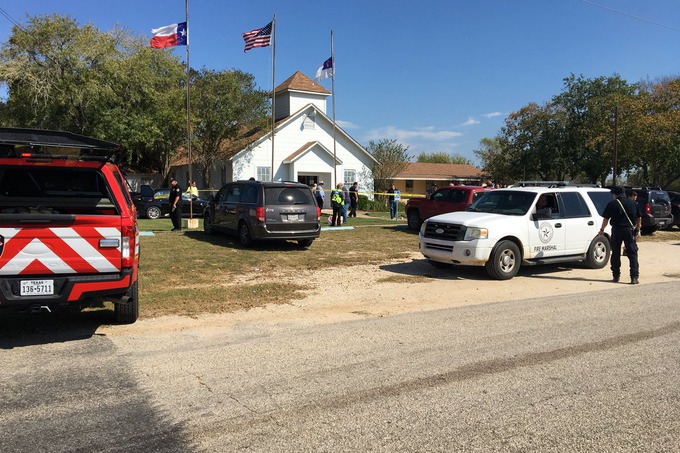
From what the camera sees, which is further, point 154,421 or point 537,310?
point 537,310

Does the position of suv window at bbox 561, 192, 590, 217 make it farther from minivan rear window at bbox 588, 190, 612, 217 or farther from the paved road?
the paved road

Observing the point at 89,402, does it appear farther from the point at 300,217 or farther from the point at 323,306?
the point at 300,217

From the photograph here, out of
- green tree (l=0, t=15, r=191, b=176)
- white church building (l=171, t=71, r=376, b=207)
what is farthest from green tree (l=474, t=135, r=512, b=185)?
green tree (l=0, t=15, r=191, b=176)

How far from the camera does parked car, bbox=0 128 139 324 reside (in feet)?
17.0

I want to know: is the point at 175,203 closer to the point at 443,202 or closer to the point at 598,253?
the point at 443,202

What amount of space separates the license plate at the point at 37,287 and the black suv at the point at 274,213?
7446 millimetres

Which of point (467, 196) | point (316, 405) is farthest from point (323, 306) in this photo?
point (467, 196)

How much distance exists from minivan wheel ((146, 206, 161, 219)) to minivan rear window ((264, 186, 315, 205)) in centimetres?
1292

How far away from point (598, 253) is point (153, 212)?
1915 centimetres

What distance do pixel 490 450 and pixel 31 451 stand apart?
2.96 metres

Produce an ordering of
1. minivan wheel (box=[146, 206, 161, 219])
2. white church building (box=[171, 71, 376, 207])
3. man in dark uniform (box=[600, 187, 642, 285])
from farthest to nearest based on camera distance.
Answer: white church building (box=[171, 71, 376, 207]) → minivan wheel (box=[146, 206, 161, 219]) → man in dark uniform (box=[600, 187, 642, 285])

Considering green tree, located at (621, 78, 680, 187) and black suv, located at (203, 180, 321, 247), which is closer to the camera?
black suv, located at (203, 180, 321, 247)

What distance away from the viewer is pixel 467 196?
1666 cm

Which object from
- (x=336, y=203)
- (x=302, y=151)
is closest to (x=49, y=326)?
(x=336, y=203)
